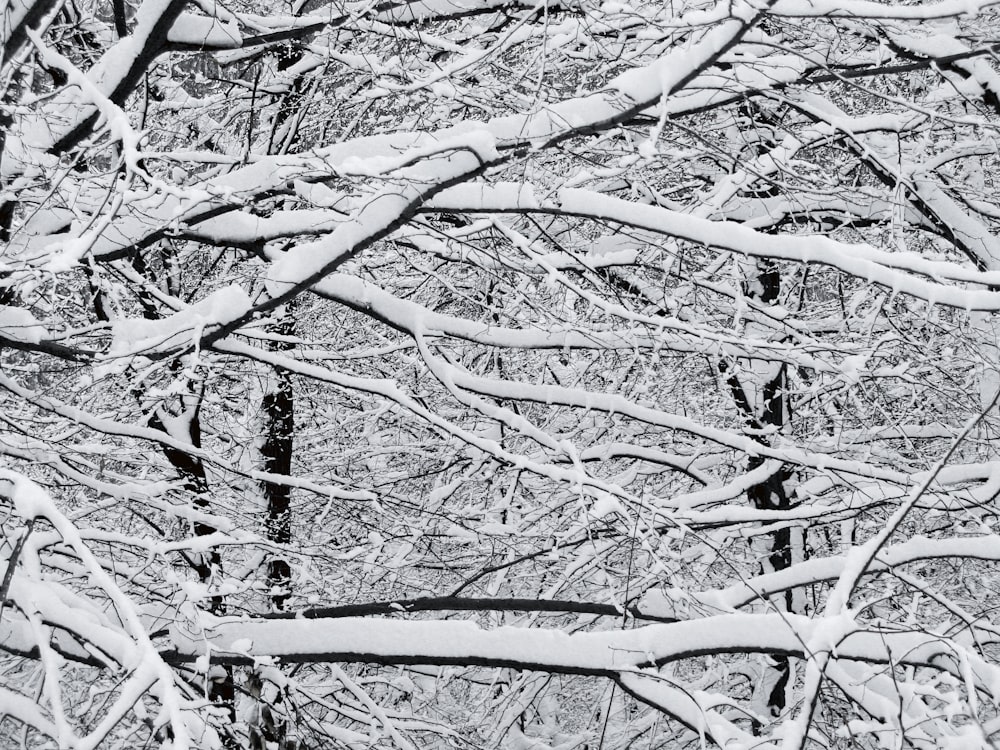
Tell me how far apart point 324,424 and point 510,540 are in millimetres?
A: 3304

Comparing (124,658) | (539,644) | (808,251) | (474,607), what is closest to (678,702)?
(539,644)

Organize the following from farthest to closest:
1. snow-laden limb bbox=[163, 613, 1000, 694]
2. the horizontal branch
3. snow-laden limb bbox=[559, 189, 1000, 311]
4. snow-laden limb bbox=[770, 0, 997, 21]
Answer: the horizontal branch
snow-laden limb bbox=[163, 613, 1000, 694]
snow-laden limb bbox=[559, 189, 1000, 311]
snow-laden limb bbox=[770, 0, 997, 21]

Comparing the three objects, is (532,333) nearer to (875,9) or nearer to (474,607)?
(474,607)

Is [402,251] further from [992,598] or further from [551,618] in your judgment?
[992,598]

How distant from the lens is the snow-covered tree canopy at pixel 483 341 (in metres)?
2.99

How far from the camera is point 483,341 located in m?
4.26

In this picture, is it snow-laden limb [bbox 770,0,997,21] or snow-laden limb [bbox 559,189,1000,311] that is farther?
snow-laden limb [bbox 559,189,1000,311]

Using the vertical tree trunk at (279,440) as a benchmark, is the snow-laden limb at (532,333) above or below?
above

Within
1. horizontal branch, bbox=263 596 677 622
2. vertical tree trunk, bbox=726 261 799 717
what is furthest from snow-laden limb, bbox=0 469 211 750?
vertical tree trunk, bbox=726 261 799 717

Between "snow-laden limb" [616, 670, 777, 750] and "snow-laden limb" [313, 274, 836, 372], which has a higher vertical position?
"snow-laden limb" [313, 274, 836, 372]

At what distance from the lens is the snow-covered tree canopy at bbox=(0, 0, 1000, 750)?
2.99 m

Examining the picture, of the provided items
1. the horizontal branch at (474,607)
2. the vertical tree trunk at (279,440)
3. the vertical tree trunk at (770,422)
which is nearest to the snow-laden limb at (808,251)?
the horizontal branch at (474,607)

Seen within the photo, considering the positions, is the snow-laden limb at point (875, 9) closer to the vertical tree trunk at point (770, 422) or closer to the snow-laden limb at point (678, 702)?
the snow-laden limb at point (678, 702)

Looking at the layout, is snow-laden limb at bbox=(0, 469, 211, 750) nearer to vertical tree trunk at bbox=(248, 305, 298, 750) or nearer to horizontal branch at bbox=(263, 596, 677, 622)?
horizontal branch at bbox=(263, 596, 677, 622)
